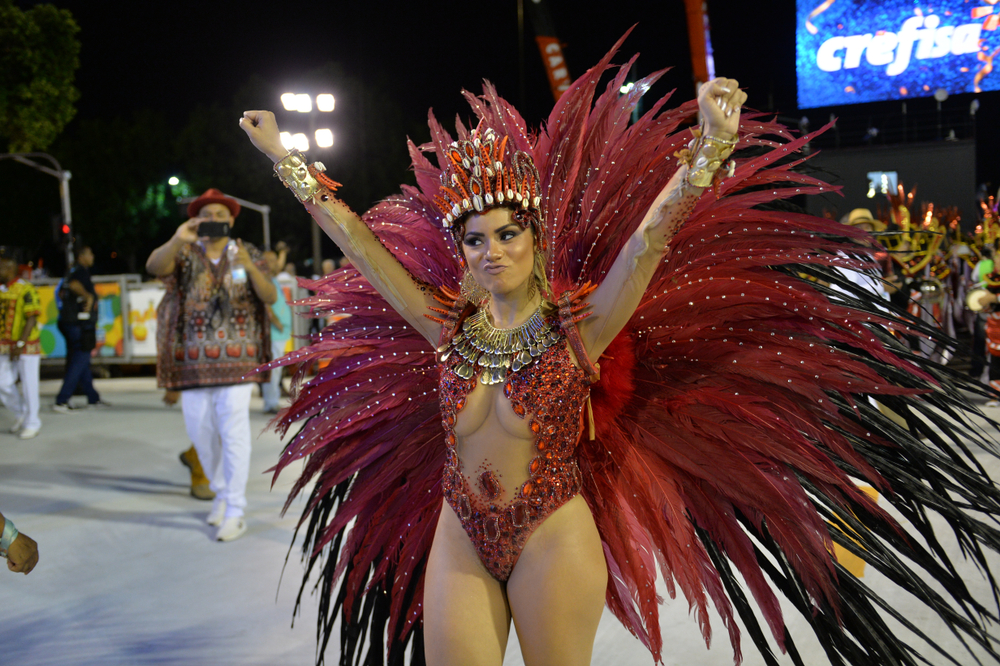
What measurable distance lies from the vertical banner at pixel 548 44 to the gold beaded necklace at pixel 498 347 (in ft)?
40.8

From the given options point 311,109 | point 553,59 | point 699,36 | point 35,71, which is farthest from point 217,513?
point 35,71

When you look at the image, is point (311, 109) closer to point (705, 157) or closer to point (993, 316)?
point (993, 316)

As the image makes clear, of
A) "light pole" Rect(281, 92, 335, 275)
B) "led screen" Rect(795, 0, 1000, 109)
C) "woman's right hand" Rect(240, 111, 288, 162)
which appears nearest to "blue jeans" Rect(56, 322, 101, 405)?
"light pole" Rect(281, 92, 335, 275)

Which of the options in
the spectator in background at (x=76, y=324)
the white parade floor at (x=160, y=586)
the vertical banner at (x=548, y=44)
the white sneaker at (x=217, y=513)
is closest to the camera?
the white parade floor at (x=160, y=586)

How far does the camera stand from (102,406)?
355 inches

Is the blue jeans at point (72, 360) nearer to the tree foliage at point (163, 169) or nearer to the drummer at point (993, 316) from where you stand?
the drummer at point (993, 316)

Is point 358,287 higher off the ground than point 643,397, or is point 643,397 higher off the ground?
point 358,287

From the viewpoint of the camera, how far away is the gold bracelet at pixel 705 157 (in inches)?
58.7

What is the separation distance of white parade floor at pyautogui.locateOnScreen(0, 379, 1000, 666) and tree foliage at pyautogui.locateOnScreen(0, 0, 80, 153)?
1705 centimetres

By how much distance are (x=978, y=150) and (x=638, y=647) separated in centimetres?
2676

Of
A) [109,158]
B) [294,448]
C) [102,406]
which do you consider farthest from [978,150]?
[109,158]

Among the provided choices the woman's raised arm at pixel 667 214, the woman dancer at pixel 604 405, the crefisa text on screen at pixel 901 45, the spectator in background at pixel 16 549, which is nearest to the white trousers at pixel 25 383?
the spectator in background at pixel 16 549

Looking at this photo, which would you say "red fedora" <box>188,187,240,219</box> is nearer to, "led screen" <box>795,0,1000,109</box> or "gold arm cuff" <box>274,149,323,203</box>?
"gold arm cuff" <box>274,149,323,203</box>

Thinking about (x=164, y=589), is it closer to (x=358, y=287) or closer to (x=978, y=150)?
(x=358, y=287)
